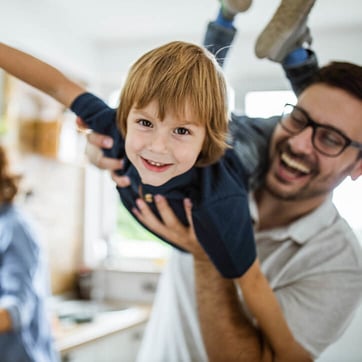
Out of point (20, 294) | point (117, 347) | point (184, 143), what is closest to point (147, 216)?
point (184, 143)

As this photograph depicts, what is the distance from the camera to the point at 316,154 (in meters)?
0.37

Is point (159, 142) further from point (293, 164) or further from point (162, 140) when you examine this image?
point (293, 164)

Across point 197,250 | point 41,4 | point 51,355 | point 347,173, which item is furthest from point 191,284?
point 51,355

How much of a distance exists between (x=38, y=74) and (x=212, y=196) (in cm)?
15

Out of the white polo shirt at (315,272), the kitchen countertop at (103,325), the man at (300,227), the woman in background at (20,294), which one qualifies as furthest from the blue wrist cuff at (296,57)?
the woman in background at (20,294)

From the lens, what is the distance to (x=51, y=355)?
776 mm

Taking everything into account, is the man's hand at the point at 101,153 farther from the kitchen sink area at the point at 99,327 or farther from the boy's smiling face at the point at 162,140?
the kitchen sink area at the point at 99,327

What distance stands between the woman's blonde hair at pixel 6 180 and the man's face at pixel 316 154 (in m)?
0.64

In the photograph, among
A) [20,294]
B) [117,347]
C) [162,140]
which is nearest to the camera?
[162,140]

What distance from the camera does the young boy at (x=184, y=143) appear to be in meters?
0.30

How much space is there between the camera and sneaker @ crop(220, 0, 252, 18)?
1.25 feet

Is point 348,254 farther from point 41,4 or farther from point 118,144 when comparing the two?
point 41,4

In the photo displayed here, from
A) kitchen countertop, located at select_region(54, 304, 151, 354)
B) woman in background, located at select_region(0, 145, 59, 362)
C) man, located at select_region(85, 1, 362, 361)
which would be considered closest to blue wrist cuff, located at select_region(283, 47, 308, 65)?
man, located at select_region(85, 1, 362, 361)

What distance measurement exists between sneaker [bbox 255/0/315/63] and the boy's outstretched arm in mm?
137
